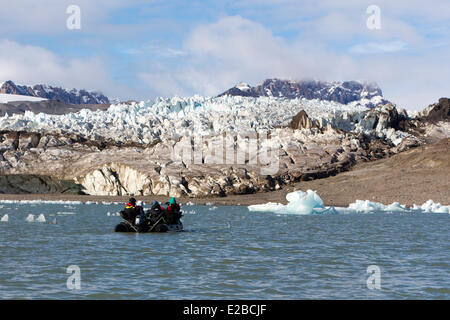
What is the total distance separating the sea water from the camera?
1503 cm

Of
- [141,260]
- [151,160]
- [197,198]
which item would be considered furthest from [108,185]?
[141,260]

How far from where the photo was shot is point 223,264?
1945 cm

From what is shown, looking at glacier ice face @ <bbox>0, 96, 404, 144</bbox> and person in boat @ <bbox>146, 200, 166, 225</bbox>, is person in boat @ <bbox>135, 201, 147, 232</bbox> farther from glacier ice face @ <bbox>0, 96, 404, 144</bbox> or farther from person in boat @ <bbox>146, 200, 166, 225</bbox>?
glacier ice face @ <bbox>0, 96, 404, 144</bbox>

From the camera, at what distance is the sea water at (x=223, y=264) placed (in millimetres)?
15031

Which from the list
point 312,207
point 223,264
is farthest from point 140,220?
point 312,207

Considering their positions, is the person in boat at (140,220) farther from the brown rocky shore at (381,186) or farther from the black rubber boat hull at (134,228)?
the brown rocky shore at (381,186)

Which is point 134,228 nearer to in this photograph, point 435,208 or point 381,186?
point 435,208

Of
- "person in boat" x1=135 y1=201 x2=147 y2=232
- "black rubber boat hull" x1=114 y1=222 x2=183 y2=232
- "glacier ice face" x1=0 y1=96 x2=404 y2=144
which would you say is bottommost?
"black rubber boat hull" x1=114 y1=222 x2=183 y2=232

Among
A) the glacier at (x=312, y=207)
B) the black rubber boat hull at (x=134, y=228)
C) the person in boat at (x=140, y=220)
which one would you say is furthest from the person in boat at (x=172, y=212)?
the glacier at (x=312, y=207)

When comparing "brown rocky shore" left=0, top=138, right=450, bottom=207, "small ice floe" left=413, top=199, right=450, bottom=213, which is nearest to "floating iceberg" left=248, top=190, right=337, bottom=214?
"small ice floe" left=413, top=199, right=450, bottom=213

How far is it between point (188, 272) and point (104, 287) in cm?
318

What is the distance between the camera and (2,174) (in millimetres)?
85125

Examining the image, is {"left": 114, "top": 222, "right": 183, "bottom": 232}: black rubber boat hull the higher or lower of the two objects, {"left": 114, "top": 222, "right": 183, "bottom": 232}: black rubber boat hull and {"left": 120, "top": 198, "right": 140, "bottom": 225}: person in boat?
the lower
